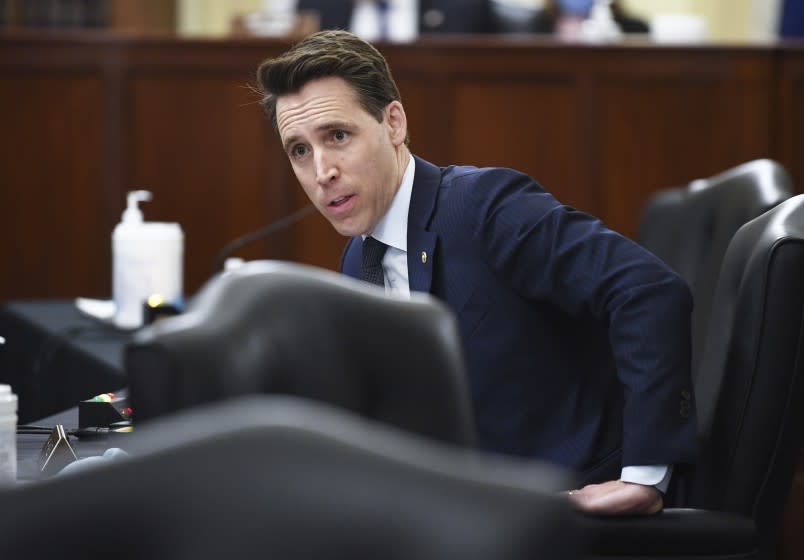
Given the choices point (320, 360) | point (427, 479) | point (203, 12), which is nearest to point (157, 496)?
point (427, 479)

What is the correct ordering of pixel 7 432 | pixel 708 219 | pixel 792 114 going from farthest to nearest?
1. pixel 792 114
2. pixel 708 219
3. pixel 7 432

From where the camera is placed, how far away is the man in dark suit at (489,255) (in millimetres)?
1308

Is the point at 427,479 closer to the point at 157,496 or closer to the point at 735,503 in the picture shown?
the point at 157,496

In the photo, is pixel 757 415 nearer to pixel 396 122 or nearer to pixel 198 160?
pixel 396 122

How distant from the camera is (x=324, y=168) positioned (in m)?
1.40

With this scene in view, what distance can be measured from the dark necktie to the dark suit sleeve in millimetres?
125

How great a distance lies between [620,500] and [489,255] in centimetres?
32

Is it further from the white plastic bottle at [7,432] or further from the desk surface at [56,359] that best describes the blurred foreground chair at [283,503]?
the desk surface at [56,359]

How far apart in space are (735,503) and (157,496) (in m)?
0.93

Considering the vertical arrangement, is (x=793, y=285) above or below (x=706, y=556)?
above

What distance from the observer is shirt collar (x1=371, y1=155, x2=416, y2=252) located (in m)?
1.46

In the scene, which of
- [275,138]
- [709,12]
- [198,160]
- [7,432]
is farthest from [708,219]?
[709,12]

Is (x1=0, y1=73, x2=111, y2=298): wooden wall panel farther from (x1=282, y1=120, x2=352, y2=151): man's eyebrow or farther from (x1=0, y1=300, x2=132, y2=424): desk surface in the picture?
(x1=282, y1=120, x2=352, y2=151): man's eyebrow

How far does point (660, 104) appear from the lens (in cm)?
412
